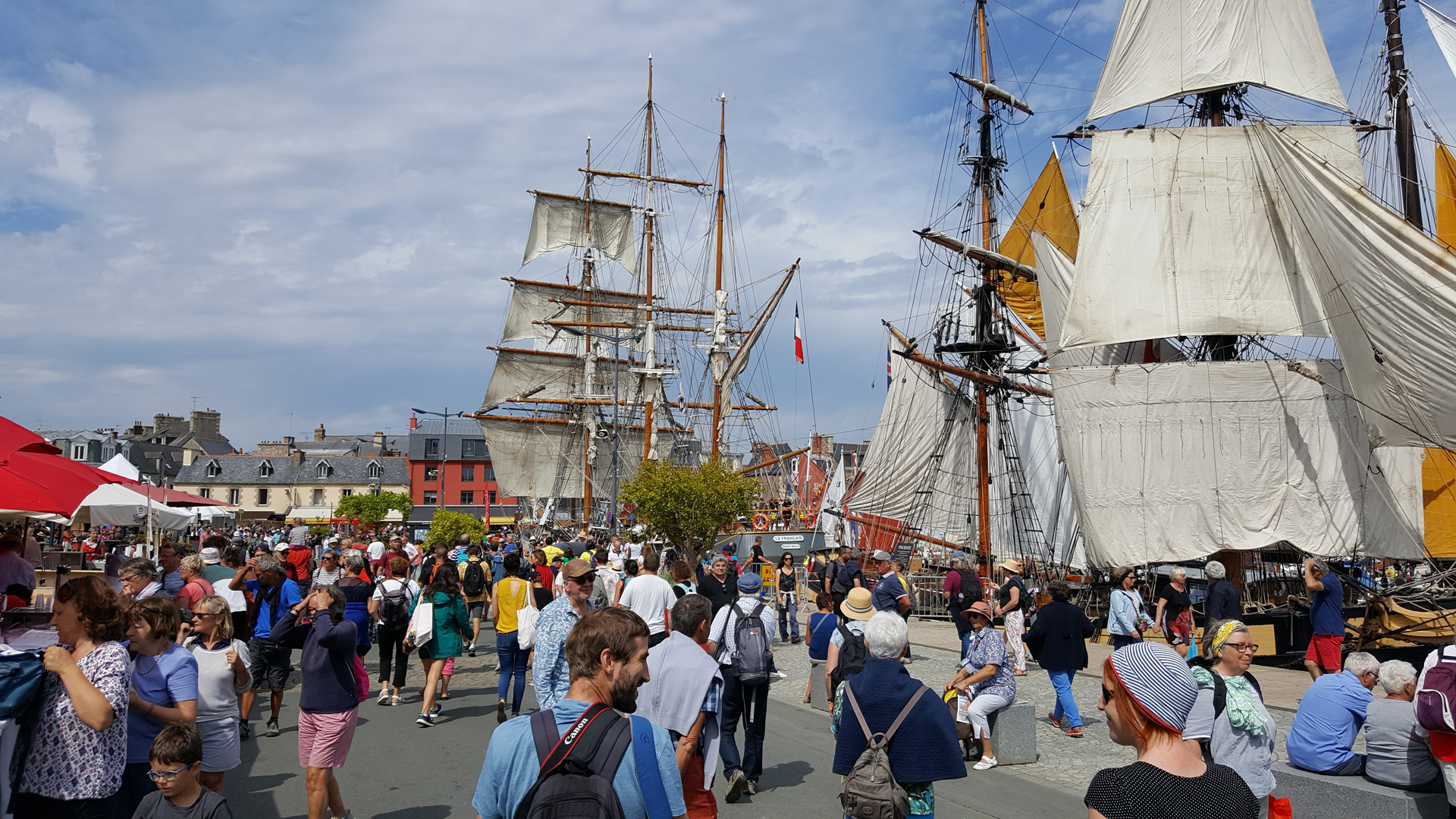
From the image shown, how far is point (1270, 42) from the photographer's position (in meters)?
31.4

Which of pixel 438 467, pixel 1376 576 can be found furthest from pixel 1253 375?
pixel 438 467

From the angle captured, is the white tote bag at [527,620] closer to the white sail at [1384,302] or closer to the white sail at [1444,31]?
the white sail at [1384,302]

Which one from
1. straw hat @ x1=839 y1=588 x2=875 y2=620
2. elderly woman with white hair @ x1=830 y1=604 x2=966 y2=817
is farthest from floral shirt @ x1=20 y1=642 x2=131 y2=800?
straw hat @ x1=839 y1=588 x2=875 y2=620

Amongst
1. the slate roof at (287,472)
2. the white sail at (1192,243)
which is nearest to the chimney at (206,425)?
the slate roof at (287,472)

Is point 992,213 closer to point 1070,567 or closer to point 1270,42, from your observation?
point 1270,42

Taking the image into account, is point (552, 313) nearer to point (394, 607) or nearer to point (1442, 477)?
point (1442, 477)

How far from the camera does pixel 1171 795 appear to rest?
2.95m

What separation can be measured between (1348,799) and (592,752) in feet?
17.5

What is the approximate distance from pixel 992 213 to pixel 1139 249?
25.0 feet

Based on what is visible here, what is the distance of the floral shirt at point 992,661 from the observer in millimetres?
8344

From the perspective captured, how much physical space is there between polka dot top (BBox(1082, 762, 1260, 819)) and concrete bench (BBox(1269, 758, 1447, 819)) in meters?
3.10

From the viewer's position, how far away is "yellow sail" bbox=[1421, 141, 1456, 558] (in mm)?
25234

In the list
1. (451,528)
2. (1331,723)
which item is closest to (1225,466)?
(1331,723)

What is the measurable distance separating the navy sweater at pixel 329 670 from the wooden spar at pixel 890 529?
3321 cm
